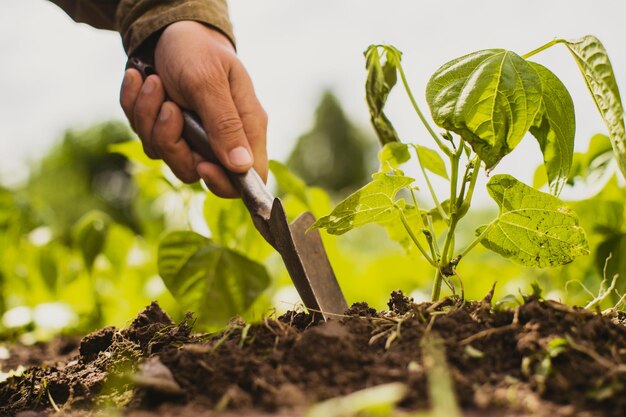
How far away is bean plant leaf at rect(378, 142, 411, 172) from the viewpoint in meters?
1.49

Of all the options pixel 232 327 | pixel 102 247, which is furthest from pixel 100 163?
pixel 232 327

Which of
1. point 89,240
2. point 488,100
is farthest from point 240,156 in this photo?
point 89,240

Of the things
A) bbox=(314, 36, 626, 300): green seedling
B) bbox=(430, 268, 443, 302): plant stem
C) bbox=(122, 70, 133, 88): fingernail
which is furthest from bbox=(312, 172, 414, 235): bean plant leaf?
bbox=(122, 70, 133, 88): fingernail

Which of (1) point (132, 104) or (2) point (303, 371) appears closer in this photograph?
(2) point (303, 371)

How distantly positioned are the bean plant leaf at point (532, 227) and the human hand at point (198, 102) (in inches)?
30.6

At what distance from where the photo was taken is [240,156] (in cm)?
175

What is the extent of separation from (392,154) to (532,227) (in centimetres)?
39

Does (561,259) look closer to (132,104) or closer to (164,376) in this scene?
(164,376)

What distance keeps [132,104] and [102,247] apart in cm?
106

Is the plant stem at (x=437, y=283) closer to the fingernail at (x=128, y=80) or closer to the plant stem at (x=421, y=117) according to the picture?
the plant stem at (x=421, y=117)

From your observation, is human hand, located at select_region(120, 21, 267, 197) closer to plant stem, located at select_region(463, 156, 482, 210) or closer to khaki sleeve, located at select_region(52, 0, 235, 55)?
khaki sleeve, located at select_region(52, 0, 235, 55)

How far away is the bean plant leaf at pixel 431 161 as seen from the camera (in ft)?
4.92

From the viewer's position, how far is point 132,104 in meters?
2.02

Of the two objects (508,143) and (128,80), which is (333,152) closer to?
(128,80)
